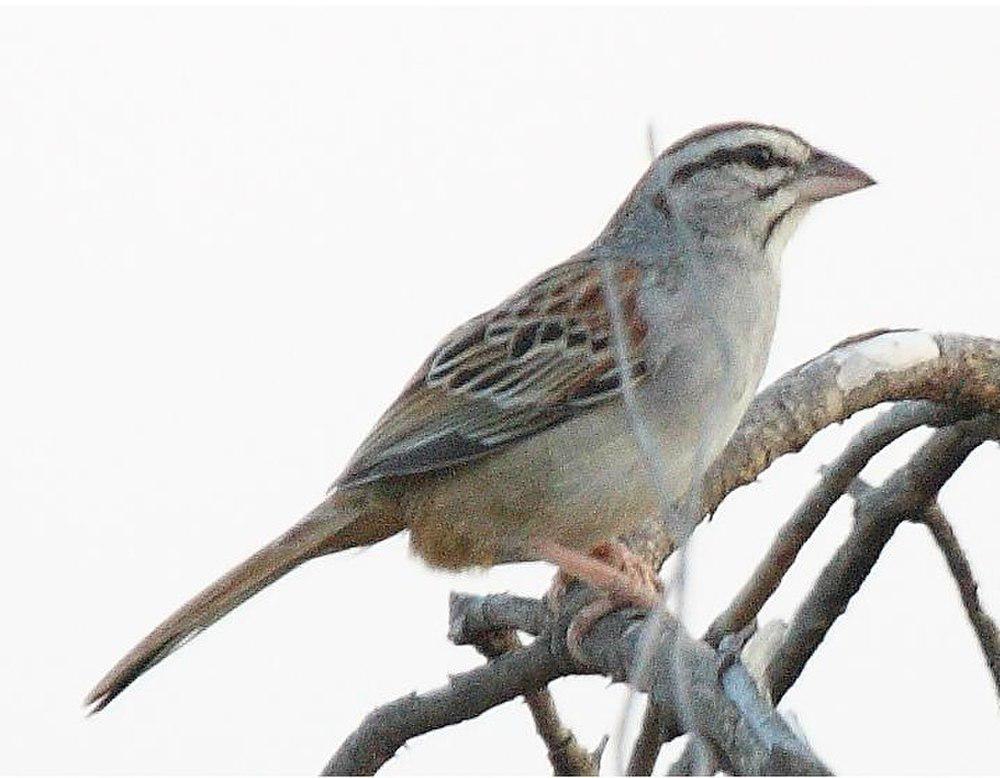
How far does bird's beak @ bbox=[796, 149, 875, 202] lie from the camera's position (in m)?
5.47

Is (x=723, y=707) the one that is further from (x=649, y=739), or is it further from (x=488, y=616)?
(x=488, y=616)

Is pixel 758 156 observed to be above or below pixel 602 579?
above

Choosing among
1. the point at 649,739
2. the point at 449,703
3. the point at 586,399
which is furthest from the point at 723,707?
the point at 586,399

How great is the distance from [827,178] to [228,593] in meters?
2.05

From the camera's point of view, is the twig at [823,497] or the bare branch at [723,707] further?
the twig at [823,497]

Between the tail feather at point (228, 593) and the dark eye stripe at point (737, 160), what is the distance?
1.45 m

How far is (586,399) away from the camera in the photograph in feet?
17.1

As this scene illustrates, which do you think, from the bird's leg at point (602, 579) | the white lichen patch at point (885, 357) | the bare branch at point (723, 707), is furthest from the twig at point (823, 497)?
the bare branch at point (723, 707)

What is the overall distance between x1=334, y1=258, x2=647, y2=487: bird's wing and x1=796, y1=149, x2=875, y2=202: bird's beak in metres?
0.56

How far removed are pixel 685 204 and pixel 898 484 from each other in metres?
1.04

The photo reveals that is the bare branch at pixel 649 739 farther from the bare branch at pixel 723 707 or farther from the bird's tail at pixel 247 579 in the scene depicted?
the bird's tail at pixel 247 579

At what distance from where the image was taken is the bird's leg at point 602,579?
15.1 ft

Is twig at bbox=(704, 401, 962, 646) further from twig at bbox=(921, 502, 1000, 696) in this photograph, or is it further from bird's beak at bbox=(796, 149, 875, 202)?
bird's beak at bbox=(796, 149, 875, 202)

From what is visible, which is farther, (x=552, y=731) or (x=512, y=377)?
(x=512, y=377)
